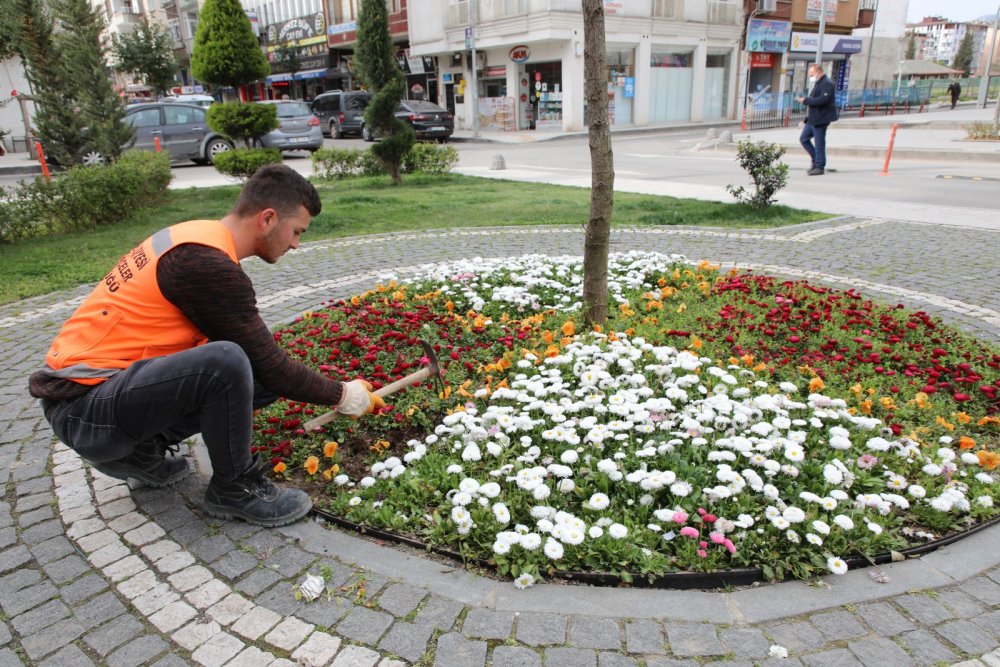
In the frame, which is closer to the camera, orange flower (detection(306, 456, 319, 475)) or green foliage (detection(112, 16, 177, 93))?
orange flower (detection(306, 456, 319, 475))

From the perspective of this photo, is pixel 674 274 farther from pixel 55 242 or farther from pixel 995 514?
pixel 55 242

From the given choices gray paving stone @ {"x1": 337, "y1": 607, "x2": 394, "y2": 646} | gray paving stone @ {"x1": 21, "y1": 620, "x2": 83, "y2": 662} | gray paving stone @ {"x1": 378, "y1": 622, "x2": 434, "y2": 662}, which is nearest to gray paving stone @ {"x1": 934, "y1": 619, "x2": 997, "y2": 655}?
gray paving stone @ {"x1": 378, "y1": 622, "x2": 434, "y2": 662}

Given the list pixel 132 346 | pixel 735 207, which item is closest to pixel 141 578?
pixel 132 346

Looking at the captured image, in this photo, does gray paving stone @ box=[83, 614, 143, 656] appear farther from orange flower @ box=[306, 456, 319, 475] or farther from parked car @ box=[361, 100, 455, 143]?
parked car @ box=[361, 100, 455, 143]

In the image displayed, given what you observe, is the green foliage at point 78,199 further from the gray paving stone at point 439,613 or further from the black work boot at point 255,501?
the gray paving stone at point 439,613

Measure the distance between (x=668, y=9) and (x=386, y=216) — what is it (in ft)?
92.4

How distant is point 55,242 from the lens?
8.94 meters

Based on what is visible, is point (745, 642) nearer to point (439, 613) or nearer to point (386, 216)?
point (439, 613)

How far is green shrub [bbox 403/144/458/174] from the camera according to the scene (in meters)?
15.1

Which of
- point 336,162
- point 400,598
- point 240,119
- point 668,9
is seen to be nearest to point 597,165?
point 400,598

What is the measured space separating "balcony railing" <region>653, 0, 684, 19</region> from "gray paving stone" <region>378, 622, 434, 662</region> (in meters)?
34.8

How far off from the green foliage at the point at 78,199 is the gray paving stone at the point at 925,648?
33.3ft

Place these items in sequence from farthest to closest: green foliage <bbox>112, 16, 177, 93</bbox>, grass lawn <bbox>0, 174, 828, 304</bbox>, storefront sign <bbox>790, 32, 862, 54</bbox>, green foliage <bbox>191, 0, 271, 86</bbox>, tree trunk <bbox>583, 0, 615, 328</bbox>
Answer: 1. storefront sign <bbox>790, 32, 862, 54</bbox>
2. green foliage <bbox>112, 16, 177, 93</bbox>
3. green foliage <bbox>191, 0, 271, 86</bbox>
4. grass lawn <bbox>0, 174, 828, 304</bbox>
5. tree trunk <bbox>583, 0, 615, 328</bbox>

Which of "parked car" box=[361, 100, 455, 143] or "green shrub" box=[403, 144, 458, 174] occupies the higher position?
"parked car" box=[361, 100, 455, 143]
